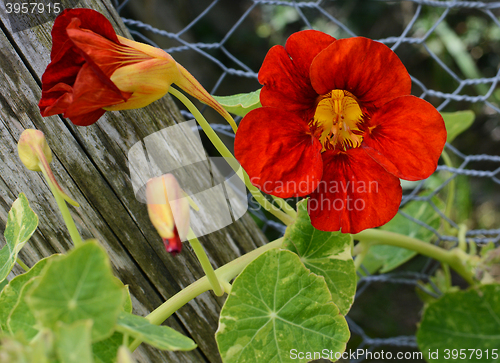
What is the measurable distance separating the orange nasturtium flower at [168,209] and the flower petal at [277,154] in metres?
0.08

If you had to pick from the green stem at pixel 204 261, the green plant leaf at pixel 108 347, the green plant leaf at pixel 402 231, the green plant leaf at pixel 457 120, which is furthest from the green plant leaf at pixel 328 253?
the green plant leaf at pixel 457 120

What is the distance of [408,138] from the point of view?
1.30ft

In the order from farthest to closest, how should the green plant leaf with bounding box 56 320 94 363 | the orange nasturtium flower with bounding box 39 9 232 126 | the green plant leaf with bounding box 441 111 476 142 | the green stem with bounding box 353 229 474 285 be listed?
1. the green plant leaf with bounding box 441 111 476 142
2. the green stem with bounding box 353 229 474 285
3. the orange nasturtium flower with bounding box 39 9 232 126
4. the green plant leaf with bounding box 56 320 94 363

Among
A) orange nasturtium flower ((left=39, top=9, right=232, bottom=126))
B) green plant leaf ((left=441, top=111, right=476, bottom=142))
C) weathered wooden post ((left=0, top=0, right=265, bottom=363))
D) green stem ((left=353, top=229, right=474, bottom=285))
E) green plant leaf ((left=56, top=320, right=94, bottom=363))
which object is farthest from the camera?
green plant leaf ((left=441, top=111, right=476, bottom=142))

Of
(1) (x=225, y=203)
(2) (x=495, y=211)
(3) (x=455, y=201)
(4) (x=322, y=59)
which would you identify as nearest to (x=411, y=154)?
(4) (x=322, y=59)

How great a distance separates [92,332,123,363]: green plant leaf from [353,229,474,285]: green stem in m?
0.36

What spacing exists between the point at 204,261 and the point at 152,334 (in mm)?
99

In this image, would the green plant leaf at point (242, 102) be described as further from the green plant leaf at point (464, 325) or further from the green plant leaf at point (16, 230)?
the green plant leaf at point (464, 325)

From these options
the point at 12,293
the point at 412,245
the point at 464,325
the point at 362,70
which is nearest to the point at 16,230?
the point at 12,293

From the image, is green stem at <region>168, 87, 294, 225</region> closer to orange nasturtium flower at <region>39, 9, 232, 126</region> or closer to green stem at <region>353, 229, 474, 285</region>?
orange nasturtium flower at <region>39, 9, 232, 126</region>

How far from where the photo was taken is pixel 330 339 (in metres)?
0.40

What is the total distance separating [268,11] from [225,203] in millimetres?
1672

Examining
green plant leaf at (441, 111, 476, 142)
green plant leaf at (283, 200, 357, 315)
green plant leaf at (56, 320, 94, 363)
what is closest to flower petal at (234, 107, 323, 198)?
green plant leaf at (283, 200, 357, 315)

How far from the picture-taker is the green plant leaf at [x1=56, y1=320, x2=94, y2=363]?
0.70 ft
